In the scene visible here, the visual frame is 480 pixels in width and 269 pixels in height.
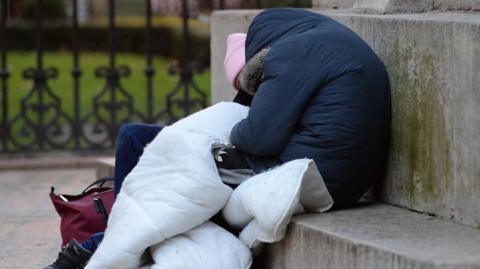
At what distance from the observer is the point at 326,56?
4.54 m

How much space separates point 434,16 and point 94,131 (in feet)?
15.7

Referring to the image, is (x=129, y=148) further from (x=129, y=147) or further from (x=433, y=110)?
(x=433, y=110)

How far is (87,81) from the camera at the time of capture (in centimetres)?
1498

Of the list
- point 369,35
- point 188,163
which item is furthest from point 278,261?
point 369,35

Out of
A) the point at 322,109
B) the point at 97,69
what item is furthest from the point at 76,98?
the point at 322,109

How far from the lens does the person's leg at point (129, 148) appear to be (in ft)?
17.1

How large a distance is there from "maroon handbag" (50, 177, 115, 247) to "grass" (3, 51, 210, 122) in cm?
714

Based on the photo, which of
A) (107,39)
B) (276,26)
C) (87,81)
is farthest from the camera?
(107,39)

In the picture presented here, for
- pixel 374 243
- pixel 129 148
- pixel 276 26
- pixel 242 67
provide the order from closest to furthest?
pixel 374 243
pixel 276 26
pixel 242 67
pixel 129 148

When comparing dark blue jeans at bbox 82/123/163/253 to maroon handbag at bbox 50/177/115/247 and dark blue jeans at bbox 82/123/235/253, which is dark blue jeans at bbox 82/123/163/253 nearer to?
dark blue jeans at bbox 82/123/235/253

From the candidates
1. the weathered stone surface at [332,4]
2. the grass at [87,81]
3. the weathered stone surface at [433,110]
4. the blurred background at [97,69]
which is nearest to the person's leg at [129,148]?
the weathered stone surface at [433,110]

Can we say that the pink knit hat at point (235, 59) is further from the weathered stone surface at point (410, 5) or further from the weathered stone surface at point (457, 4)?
the weathered stone surface at point (457, 4)

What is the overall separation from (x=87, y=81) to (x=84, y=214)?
9829mm

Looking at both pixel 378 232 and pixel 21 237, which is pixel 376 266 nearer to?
pixel 378 232
